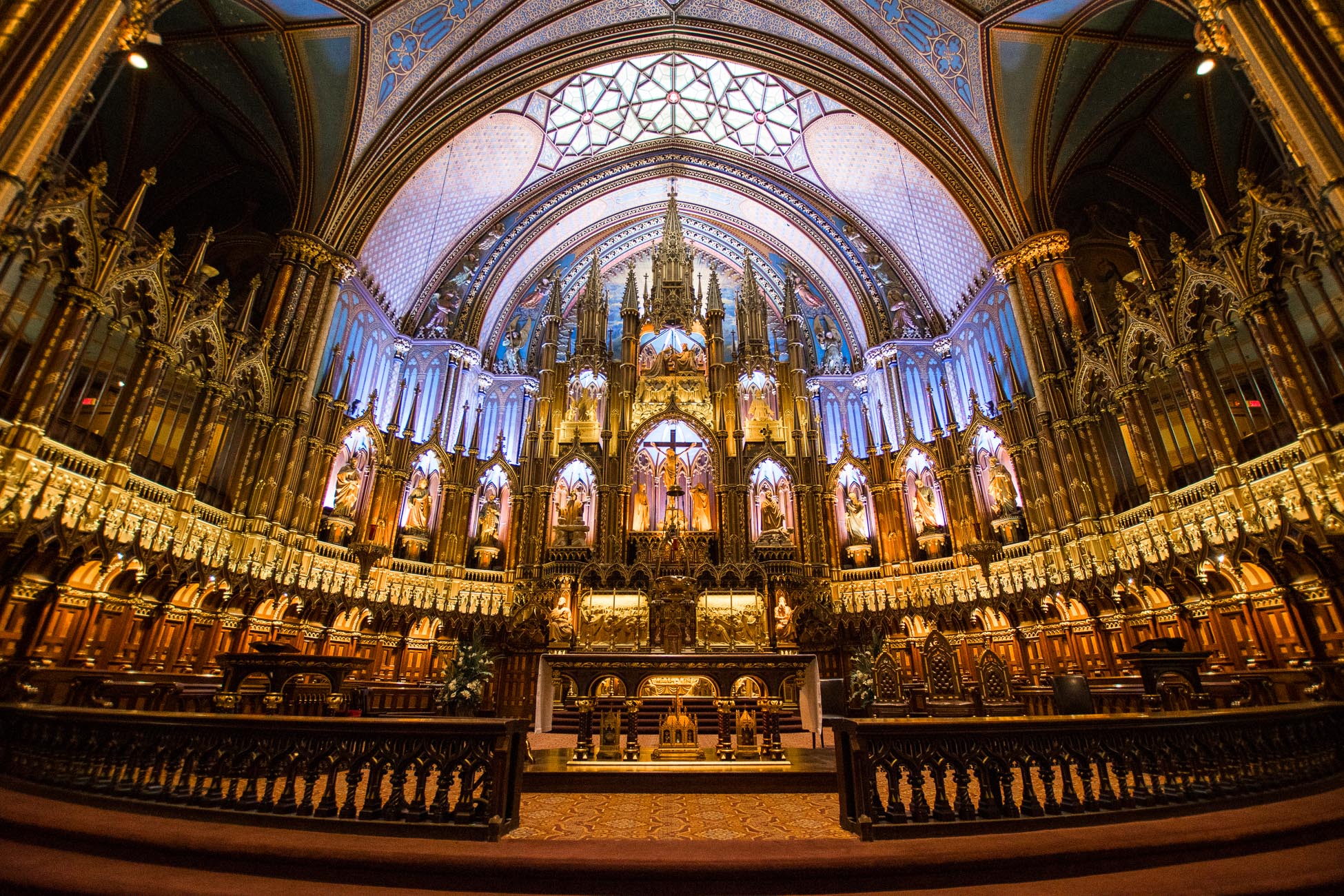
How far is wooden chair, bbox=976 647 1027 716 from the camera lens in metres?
10.7

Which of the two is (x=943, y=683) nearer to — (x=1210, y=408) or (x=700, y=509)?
(x=1210, y=408)

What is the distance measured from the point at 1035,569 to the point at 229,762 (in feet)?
53.5

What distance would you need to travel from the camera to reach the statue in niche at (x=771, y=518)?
1994 cm

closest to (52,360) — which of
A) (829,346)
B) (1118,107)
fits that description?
(829,346)

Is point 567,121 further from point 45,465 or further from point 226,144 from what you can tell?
point 45,465

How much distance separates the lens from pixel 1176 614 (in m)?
11.9

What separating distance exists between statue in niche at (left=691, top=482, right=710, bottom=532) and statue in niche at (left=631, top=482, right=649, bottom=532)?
161 cm

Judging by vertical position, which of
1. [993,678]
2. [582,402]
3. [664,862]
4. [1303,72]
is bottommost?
[664,862]

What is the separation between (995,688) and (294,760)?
11447 millimetres

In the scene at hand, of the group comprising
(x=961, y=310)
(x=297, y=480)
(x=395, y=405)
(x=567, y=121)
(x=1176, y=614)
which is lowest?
(x=1176, y=614)

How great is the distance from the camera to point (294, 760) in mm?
4922

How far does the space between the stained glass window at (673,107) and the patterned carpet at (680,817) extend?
24313 mm

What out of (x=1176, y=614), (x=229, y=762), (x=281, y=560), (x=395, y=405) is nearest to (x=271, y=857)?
(x=229, y=762)

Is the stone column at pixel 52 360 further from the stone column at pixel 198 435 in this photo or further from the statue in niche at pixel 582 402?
the statue in niche at pixel 582 402
